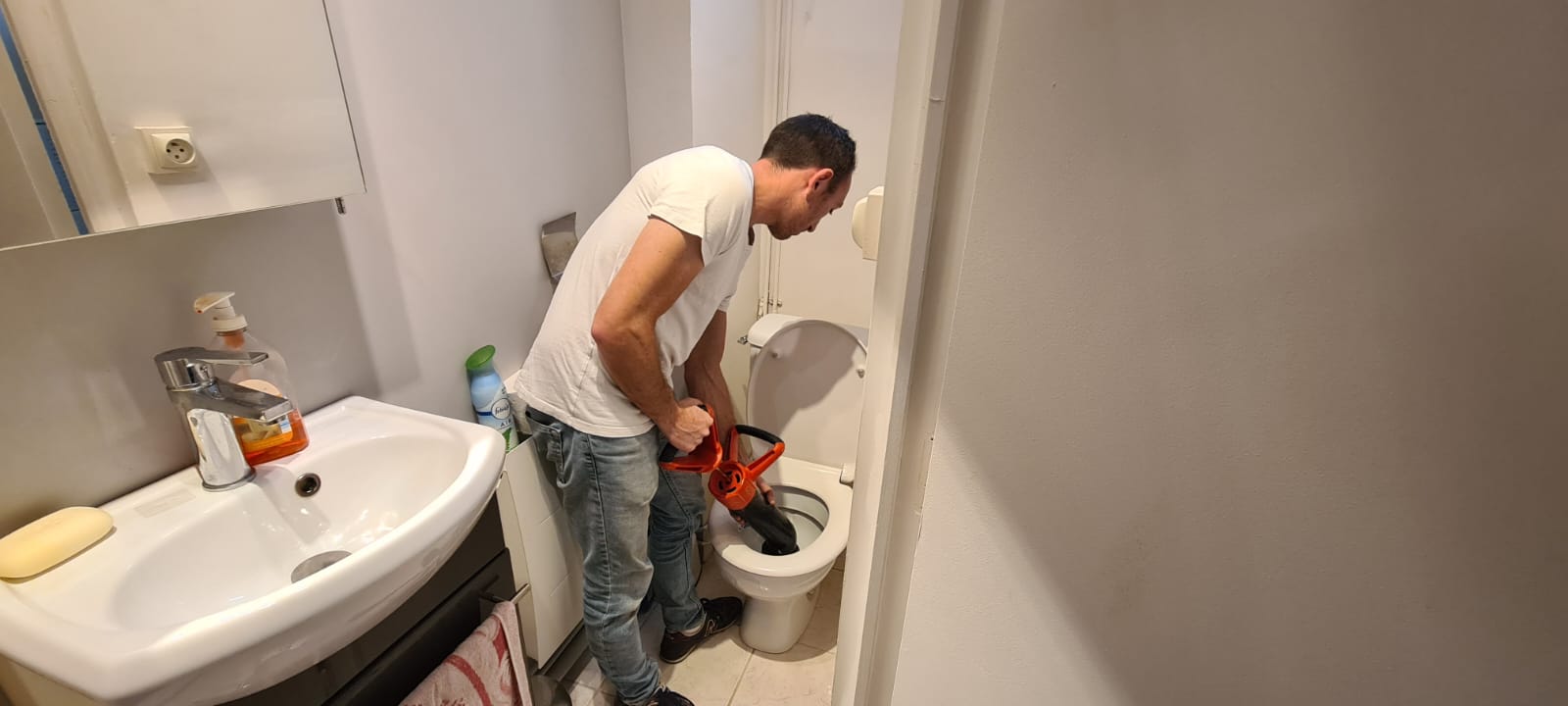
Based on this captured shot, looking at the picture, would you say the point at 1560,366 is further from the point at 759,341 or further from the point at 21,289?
the point at 759,341

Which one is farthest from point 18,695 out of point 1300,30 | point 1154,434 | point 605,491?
point 1300,30

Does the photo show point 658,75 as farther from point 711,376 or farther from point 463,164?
point 711,376

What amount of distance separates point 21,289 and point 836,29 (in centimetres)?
148

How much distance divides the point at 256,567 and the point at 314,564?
57 millimetres

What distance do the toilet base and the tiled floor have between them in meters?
0.03

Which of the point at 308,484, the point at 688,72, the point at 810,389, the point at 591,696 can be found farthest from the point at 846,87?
the point at 591,696

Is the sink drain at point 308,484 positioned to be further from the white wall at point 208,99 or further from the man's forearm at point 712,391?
the man's forearm at point 712,391

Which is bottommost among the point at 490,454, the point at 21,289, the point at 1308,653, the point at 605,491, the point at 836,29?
the point at 605,491

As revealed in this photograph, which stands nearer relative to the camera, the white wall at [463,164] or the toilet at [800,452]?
the white wall at [463,164]

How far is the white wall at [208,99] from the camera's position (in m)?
0.64

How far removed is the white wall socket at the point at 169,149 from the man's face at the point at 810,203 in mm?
831

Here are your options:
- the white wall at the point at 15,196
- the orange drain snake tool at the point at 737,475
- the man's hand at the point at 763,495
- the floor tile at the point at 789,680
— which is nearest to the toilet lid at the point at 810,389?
the man's hand at the point at 763,495

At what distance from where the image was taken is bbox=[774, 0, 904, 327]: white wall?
5.20 feet

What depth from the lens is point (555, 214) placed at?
4.54 feet
